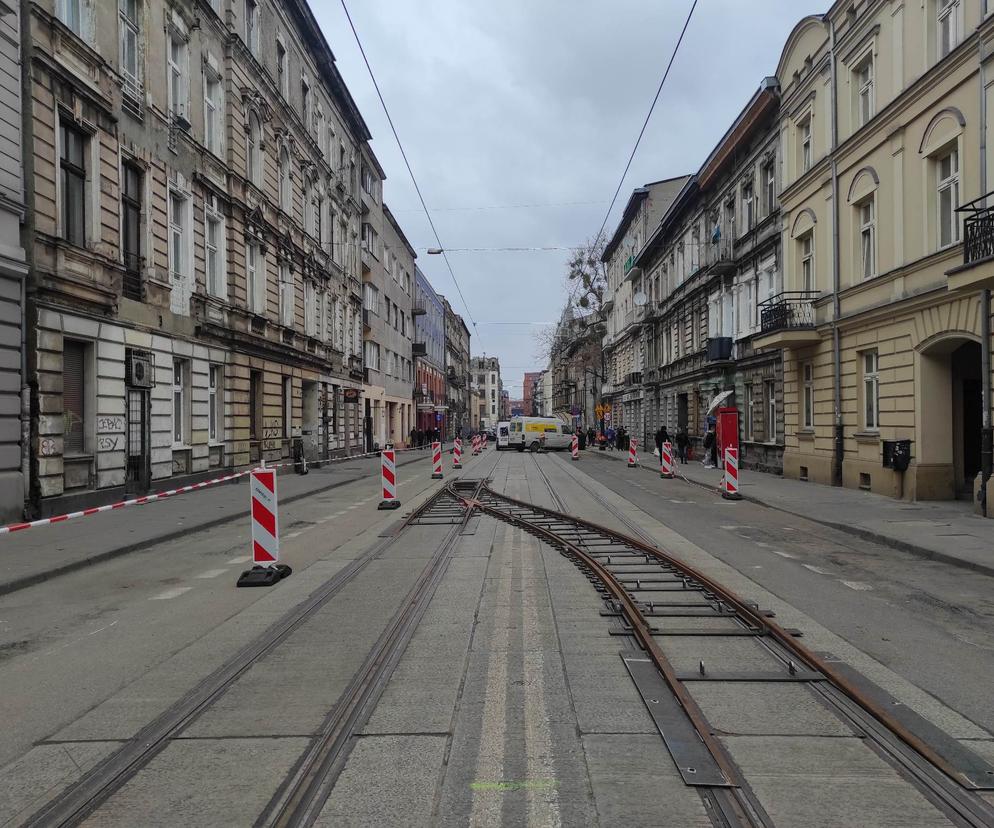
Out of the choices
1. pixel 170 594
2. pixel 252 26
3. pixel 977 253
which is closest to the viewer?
pixel 170 594

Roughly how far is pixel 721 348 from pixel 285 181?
54.0ft

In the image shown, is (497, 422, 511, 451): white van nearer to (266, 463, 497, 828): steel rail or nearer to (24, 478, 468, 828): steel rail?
(266, 463, 497, 828): steel rail

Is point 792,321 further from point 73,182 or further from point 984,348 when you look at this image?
point 73,182

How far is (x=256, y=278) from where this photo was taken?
24.4m

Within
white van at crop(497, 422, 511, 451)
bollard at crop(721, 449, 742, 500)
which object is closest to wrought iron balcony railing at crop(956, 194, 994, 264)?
bollard at crop(721, 449, 742, 500)

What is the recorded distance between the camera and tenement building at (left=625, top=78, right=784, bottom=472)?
960 inches

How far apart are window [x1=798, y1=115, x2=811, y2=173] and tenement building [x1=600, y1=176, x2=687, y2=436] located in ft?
77.3

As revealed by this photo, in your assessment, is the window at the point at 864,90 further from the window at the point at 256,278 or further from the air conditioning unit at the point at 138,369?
the window at the point at 256,278

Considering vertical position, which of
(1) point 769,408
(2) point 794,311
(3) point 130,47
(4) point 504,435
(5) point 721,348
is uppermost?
(3) point 130,47

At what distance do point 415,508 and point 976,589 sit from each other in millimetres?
9351

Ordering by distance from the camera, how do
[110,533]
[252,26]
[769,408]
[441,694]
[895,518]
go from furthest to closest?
1. [769,408]
2. [252,26]
3. [895,518]
4. [110,533]
5. [441,694]

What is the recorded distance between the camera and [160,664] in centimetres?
534

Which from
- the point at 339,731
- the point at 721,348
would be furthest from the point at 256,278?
the point at 339,731

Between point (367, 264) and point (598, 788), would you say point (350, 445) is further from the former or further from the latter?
point (598, 788)
